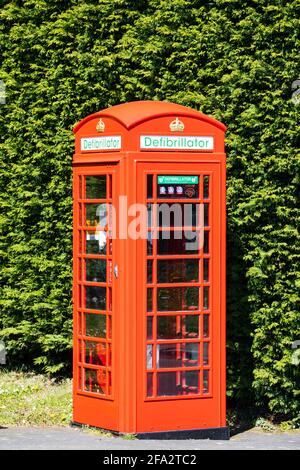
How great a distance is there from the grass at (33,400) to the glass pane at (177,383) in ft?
3.80

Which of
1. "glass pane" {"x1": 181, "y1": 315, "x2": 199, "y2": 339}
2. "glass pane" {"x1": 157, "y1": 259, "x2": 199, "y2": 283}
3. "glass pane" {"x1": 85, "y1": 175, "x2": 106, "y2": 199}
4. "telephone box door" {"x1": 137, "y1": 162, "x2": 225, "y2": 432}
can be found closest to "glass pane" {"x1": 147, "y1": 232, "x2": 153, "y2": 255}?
"telephone box door" {"x1": 137, "y1": 162, "x2": 225, "y2": 432}

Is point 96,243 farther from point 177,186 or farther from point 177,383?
point 177,383

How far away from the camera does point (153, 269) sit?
877 centimetres

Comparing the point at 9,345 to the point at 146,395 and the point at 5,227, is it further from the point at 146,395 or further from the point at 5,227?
the point at 146,395

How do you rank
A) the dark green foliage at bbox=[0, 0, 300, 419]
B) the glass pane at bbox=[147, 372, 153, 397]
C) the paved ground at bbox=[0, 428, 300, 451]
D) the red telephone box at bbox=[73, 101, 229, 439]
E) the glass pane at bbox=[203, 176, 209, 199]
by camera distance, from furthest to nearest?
the dark green foliage at bbox=[0, 0, 300, 419], the glass pane at bbox=[203, 176, 209, 199], the glass pane at bbox=[147, 372, 153, 397], the red telephone box at bbox=[73, 101, 229, 439], the paved ground at bbox=[0, 428, 300, 451]

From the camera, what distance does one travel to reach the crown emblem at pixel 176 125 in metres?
8.82

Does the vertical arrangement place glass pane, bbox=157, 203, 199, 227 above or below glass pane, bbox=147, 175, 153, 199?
below

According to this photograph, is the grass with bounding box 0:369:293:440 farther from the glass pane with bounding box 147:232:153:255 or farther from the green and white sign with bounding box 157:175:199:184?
the green and white sign with bounding box 157:175:199:184

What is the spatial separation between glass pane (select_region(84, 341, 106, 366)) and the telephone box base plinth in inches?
27.1

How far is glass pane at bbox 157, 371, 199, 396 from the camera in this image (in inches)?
348

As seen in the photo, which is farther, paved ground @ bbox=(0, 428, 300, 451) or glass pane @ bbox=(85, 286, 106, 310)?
glass pane @ bbox=(85, 286, 106, 310)

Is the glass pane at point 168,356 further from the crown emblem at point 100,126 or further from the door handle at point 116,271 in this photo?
A: the crown emblem at point 100,126

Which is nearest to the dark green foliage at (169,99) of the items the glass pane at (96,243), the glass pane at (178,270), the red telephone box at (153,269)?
the red telephone box at (153,269)

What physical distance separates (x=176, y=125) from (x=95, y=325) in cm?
174
